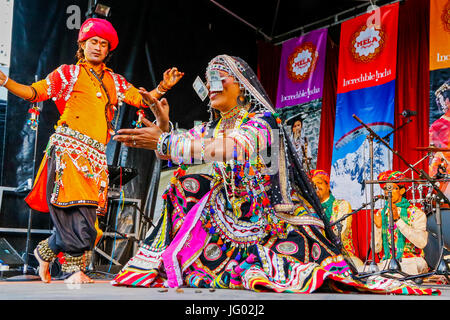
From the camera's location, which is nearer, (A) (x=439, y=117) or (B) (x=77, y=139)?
(B) (x=77, y=139)

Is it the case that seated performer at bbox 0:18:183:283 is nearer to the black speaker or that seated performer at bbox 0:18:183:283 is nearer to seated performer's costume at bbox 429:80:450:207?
the black speaker

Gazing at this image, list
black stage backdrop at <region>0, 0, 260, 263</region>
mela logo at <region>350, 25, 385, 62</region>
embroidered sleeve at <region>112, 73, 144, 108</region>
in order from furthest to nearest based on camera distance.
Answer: mela logo at <region>350, 25, 385, 62</region> < black stage backdrop at <region>0, 0, 260, 263</region> < embroidered sleeve at <region>112, 73, 144, 108</region>

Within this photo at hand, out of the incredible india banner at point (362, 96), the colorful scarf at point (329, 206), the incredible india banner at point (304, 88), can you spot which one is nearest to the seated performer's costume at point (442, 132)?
the incredible india banner at point (362, 96)

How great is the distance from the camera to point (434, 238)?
4.72 meters

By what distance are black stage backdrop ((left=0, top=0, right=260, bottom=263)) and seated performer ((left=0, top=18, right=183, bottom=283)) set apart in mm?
1192

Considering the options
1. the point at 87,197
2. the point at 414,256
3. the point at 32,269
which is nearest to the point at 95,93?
the point at 87,197

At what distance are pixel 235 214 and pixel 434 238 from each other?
324 cm

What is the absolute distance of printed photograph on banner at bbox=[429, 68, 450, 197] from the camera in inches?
216

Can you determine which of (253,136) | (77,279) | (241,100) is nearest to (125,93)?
(241,100)

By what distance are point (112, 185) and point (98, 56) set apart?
1.72 metres

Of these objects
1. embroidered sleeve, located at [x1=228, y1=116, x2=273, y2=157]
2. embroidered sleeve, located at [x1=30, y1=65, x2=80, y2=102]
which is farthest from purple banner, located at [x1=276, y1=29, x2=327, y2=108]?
embroidered sleeve, located at [x1=228, y1=116, x2=273, y2=157]

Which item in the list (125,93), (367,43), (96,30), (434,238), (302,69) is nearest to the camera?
(96,30)

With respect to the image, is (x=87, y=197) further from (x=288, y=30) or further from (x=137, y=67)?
(x=288, y=30)

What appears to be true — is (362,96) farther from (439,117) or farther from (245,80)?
(245,80)
